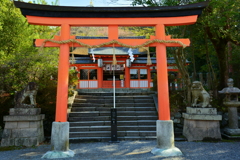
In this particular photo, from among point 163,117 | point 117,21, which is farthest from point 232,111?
Answer: point 117,21

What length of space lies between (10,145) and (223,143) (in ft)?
26.0

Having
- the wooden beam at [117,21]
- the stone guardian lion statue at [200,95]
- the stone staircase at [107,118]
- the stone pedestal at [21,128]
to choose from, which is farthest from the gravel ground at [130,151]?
the wooden beam at [117,21]

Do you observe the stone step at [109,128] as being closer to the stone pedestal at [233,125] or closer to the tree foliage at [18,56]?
the tree foliage at [18,56]

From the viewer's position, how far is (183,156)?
16.4ft

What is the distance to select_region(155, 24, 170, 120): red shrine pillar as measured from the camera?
535cm

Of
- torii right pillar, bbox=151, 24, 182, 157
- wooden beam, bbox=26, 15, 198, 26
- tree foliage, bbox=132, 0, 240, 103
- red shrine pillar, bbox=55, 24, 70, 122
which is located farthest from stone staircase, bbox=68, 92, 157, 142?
wooden beam, bbox=26, 15, 198, 26

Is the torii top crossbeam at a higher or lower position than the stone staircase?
higher

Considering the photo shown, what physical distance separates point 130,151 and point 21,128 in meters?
4.24

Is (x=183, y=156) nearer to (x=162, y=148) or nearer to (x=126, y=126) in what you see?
(x=162, y=148)

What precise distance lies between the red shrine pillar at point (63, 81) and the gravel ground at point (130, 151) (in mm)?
1327

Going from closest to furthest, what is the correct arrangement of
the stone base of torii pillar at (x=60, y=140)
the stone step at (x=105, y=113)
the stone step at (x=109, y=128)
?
the stone base of torii pillar at (x=60, y=140)
the stone step at (x=109, y=128)
the stone step at (x=105, y=113)

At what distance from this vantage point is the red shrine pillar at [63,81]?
205 inches

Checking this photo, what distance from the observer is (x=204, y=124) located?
6.90 metres

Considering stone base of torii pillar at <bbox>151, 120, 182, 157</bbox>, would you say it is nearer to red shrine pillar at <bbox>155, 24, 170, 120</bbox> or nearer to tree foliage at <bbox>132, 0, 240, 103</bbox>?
red shrine pillar at <bbox>155, 24, 170, 120</bbox>
